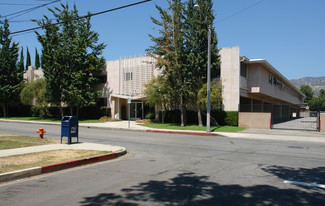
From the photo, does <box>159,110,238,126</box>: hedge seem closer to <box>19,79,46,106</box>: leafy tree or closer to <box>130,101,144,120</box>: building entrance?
<box>130,101,144,120</box>: building entrance

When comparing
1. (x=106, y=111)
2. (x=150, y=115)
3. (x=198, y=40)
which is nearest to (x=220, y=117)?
(x=198, y=40)

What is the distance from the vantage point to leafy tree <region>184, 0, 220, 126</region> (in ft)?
70.4

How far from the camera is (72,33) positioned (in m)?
32.5

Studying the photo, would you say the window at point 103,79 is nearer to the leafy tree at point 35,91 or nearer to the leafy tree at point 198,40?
the leafy tree at point 35,91

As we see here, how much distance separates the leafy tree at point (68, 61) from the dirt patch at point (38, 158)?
2252cm

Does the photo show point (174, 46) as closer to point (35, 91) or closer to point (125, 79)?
point (125, 79)

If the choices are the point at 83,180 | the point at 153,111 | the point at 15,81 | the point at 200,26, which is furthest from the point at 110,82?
the point at 83,180

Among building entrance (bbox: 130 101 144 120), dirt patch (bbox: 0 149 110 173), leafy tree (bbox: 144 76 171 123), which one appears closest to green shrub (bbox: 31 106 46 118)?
building entrance (bbox: 130 101 144 120)

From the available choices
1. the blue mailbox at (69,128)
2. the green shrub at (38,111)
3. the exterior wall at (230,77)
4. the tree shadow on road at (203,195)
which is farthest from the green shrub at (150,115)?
the tree shadow on road at (203,195)

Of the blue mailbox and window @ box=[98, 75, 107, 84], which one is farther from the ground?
window @ box=[98, 75, 107, 84]

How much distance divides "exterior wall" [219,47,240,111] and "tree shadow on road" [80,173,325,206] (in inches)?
722

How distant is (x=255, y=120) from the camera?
2234 centimetres

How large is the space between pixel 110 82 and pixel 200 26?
16062 millimetres

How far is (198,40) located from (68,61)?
17.8 meters
